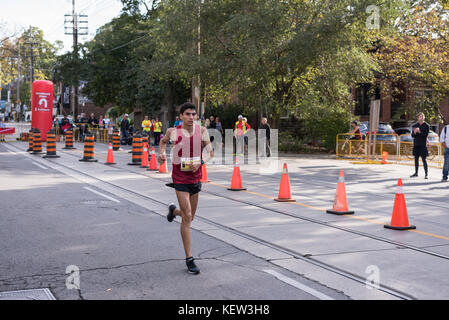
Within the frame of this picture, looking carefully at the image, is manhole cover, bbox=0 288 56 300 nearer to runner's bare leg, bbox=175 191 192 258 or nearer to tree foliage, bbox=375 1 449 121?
runner's bare leg, bbox=175 191 192 258

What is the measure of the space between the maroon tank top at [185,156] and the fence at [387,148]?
64.7 feet

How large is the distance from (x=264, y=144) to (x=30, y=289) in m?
19.9

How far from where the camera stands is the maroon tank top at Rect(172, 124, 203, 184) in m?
6.02

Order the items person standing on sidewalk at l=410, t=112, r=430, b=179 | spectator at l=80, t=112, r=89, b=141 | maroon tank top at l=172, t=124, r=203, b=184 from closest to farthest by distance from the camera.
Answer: maroon tank top at l=172, t=124, r=203, b=184 → person standing on sidewalk at l=410, t=112, r=430, b=179 → spectator at l=80, t=112, r=89, b=141

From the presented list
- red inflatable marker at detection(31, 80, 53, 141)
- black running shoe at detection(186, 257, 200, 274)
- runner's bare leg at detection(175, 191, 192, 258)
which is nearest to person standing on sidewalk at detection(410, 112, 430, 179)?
runner's bare leg at detection(175, 191, 192, 258)

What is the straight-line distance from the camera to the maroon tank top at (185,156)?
19.7 feet

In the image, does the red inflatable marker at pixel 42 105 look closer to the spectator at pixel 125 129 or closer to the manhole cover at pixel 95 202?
the spectator at pixel 125 129

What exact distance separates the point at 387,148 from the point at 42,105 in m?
21.3

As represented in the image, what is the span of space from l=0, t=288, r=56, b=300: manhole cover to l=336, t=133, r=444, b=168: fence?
70.1ft

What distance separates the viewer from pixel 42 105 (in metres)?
33.9

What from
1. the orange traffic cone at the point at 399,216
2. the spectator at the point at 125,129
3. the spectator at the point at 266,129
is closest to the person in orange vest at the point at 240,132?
the spectator at the point at 266,129

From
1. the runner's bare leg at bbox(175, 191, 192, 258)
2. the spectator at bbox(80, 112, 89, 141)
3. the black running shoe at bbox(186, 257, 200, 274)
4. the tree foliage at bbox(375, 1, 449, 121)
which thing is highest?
the tree foliage at bbox(375, 1, 449, 121)

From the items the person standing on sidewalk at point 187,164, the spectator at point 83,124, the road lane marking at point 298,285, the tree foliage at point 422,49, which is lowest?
the road lane marking at point 298,285
